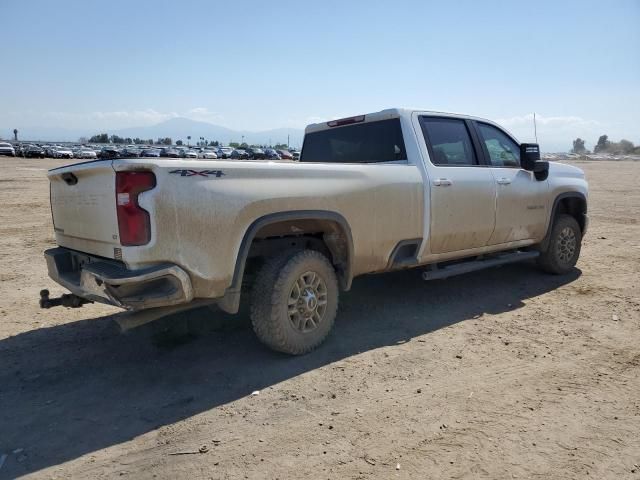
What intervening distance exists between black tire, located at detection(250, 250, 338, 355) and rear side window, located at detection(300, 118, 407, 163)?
1.55m

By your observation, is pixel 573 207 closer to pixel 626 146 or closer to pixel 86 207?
pixel 86 207

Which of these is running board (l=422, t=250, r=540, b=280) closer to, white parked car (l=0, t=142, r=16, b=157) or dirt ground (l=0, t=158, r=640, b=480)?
dirt ground (l=0, t=158, r=640, b=480)

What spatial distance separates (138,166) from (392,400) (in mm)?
2283

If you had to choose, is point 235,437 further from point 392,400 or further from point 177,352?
point 177,352

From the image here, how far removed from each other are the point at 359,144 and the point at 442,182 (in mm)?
1033

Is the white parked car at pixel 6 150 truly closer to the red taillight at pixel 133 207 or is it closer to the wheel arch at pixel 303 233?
the wheel arch at pixel 303 233

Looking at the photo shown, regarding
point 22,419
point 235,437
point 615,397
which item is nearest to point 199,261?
point 235,437

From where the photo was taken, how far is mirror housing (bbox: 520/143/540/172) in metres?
5.82

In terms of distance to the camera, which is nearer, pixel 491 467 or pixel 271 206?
pixel 491 467

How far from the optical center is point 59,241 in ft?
13.8

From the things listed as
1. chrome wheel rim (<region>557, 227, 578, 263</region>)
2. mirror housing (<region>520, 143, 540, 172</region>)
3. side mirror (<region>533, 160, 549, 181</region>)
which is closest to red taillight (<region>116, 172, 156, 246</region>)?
mirror housing (<region>520, 143, 540, 172</region>)

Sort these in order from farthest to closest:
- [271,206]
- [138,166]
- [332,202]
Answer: [332,202] → [271,206] → [138,166]

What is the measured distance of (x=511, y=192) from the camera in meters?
5.65

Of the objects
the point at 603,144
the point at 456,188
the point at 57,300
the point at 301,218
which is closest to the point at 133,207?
the point at 301,218
